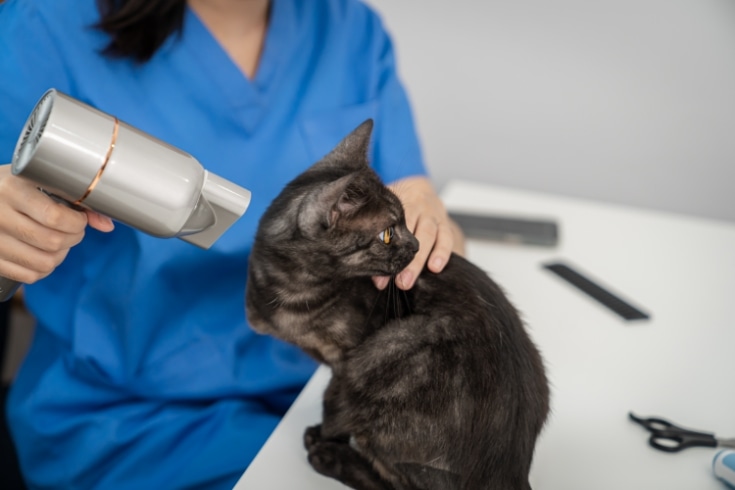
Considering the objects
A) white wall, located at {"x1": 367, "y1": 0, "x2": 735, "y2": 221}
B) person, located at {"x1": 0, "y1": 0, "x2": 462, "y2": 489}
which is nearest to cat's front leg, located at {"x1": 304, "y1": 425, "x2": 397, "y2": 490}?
person, located at {"x1": 0, "y1": 0, "x2": 462, "y2": 489}

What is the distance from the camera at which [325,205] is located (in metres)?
0.61

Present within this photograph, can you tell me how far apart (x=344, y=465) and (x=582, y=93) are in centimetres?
113

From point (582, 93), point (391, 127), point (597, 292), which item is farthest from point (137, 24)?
point (582, 93)

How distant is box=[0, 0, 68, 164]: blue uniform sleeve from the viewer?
0.77 m

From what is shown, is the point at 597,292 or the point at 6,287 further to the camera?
the point at 597,292

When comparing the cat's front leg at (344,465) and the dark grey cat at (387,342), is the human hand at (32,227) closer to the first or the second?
the dark grey cat at (387,342)

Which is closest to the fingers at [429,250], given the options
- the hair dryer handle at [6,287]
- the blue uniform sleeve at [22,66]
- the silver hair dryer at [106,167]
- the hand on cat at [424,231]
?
the hand on cat at [424,231]

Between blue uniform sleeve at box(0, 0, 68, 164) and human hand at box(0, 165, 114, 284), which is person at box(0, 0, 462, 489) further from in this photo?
human hand at box(0, 165, 114, 284)

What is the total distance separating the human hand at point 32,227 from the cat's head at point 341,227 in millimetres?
182

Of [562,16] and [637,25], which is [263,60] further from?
[637,25]

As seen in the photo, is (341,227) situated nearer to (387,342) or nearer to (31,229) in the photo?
(387,342)

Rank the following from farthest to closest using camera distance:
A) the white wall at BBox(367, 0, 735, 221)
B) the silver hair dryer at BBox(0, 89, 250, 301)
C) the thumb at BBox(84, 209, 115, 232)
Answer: the white wall at BBox(367, 0, 735, 221)
the thumb at BBox(84, 209, 115, 232)
the silver hair dryer at BBox(0, 89, 250, 301)

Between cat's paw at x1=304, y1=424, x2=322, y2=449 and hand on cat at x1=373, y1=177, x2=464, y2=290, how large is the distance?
0.17 metres

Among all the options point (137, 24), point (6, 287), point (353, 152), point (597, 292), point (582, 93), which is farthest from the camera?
point (582, 93)
